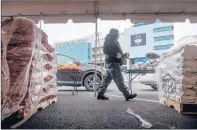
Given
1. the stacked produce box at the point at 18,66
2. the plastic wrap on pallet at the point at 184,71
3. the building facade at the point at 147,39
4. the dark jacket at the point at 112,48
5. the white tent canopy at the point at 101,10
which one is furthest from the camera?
the building facade at the point at 147,39

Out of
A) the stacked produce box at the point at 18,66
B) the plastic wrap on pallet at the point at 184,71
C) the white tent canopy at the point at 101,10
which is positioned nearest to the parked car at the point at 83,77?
the white tent canopy at the point at 101,10

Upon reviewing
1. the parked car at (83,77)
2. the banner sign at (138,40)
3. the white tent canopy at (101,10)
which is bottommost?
the parked car at (83,77)

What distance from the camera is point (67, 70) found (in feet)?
23.9

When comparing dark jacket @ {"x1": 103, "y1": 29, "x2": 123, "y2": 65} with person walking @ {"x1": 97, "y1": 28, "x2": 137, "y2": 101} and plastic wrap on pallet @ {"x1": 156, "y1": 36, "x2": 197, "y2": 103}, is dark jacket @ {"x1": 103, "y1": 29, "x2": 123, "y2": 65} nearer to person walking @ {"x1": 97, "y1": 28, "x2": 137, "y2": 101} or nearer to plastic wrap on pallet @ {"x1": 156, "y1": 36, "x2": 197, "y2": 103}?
person walking @ {"x1": 97, "y1": 28, "x2": 137, "y2": 101}

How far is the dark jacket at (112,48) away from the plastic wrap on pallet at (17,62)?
2668 mm

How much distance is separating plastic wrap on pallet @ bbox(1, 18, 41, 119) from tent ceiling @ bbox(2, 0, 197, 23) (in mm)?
2797

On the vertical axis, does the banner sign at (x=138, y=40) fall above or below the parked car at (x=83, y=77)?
above

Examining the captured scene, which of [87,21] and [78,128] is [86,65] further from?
[78,128]

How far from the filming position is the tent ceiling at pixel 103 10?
5.54 meters

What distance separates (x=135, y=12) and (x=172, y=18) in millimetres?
938

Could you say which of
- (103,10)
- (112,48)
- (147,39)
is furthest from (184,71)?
(147,39)

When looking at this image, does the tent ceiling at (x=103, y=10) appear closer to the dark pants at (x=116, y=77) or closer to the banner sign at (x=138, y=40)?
the dark pants at (x=116, y=77)

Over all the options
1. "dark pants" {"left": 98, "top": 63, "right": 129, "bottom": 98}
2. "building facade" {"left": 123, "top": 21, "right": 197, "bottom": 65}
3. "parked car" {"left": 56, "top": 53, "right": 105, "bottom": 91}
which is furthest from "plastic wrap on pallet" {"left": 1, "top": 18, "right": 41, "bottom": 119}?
"building facade" {"left": 123, "top": 21, "right": 197, "bottom": 65}

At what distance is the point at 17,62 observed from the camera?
2.79m
